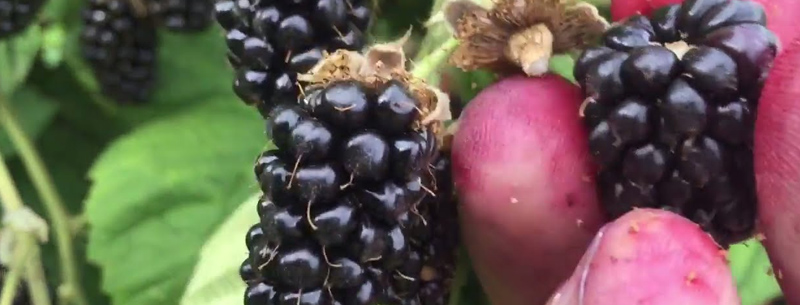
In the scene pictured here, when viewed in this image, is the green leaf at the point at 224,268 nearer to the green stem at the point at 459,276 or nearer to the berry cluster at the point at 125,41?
the green stem at the point at 459,276

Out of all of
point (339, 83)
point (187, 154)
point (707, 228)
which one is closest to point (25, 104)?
point (187, 154)

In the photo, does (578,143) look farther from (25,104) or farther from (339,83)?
(25,104)

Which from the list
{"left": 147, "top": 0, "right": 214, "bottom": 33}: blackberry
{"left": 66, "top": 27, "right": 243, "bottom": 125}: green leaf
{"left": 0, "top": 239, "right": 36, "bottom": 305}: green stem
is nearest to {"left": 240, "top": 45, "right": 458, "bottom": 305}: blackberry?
{"left": 0, "top": 239, "right": 36, "bottom": 305}: green stem

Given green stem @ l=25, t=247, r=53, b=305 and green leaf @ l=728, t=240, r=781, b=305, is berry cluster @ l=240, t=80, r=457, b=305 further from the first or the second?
green stem @ l=25, t=247, r=53, b=305

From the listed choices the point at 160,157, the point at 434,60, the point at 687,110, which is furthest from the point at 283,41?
the point at 160,157

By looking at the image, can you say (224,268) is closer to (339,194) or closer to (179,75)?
(339,194)
